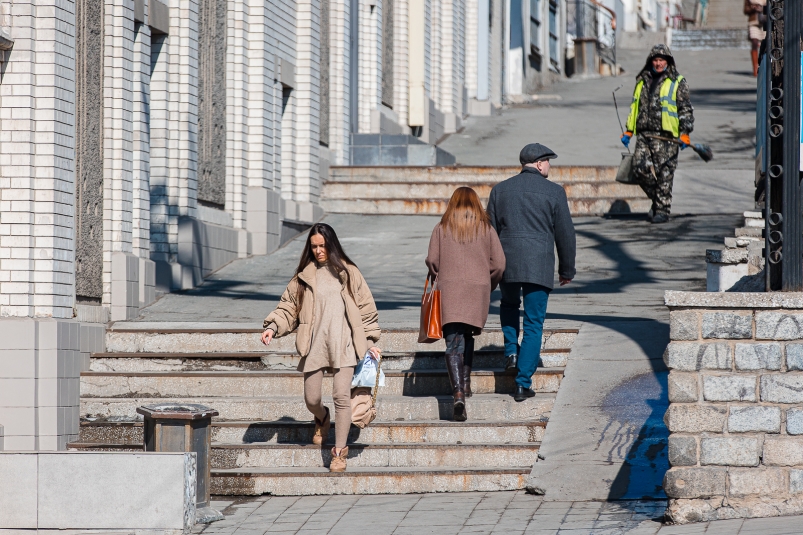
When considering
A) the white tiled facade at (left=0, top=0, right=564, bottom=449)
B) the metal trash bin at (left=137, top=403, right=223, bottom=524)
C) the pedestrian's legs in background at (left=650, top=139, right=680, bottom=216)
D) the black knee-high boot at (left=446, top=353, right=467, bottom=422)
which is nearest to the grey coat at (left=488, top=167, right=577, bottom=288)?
the black knee-high boot at (left=446, top=353, right=467, bottom=422)

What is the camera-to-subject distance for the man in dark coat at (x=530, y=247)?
8.72 meters

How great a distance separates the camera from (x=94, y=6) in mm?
11281

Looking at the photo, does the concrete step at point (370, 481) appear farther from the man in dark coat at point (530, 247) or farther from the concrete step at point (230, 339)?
the concrete step at point (230, 339)

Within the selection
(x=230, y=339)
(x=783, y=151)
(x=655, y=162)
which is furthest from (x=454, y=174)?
(x=783, y=151)

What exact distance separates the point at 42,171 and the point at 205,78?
4736mm

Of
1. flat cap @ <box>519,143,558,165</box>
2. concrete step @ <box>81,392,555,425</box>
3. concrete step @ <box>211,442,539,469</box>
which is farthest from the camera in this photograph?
flat cap @ <box>519,143,558,165</box>

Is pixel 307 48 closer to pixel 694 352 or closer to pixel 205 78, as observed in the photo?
pixel 205 78

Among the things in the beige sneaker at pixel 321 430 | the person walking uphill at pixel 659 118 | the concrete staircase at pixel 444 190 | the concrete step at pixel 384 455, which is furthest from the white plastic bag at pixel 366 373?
the concrete staircase at pixel 444 190

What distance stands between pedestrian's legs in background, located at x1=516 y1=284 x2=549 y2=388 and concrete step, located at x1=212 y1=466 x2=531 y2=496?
2.67 ft

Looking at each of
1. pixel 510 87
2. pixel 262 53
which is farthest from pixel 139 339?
pixel 510 87

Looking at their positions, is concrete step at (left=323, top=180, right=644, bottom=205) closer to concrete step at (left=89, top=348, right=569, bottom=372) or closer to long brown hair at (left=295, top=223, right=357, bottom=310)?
concrete step at (left=89, top=348, right=569, bottom=372)

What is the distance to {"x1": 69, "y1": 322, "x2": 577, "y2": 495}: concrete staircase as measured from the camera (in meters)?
8.17

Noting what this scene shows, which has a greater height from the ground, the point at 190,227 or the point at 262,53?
the point at 262,53

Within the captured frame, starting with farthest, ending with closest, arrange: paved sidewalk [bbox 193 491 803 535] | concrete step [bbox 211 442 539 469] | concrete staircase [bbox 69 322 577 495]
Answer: concrete step [bbox 211 442 539 469], concrete staircase [bbox 69 322 577 495], paved sidewalk [bbox 193 491 803 535]
